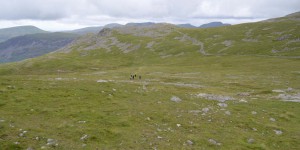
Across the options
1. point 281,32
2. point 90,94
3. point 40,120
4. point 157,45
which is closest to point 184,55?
point 157,45

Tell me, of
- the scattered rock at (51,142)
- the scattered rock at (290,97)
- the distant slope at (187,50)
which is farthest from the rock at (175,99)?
the distant slope at (187,50)

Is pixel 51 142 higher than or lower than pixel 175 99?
higher

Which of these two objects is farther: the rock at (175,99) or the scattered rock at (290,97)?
the scattered rock at (290,97)

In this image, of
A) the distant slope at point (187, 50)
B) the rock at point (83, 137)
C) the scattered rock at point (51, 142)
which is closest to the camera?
the scattered rock at point (51, 142)

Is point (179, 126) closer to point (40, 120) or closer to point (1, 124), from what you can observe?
point (40, 120)

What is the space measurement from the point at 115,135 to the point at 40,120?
7829mm

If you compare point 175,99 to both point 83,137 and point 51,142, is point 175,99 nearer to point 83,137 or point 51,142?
point 83,137

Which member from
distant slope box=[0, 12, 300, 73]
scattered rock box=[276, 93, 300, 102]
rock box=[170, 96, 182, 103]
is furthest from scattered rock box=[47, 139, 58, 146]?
distant slope box=[0, 12, 300, 73]

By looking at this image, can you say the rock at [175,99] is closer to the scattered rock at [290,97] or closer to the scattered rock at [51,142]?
the scattered rock at [51,142]

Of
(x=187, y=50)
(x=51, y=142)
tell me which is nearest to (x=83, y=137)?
(x=51, y=142)

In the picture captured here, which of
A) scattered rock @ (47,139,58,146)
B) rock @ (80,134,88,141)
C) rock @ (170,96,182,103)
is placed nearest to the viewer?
scattered rock @ (47,139,58,146)

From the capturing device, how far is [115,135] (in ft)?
69.1

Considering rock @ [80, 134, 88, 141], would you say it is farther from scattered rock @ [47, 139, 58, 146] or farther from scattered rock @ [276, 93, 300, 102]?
scattered rock @ [276, 93, 300, 102]

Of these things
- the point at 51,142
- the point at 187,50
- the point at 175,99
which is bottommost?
the point at 175,99
